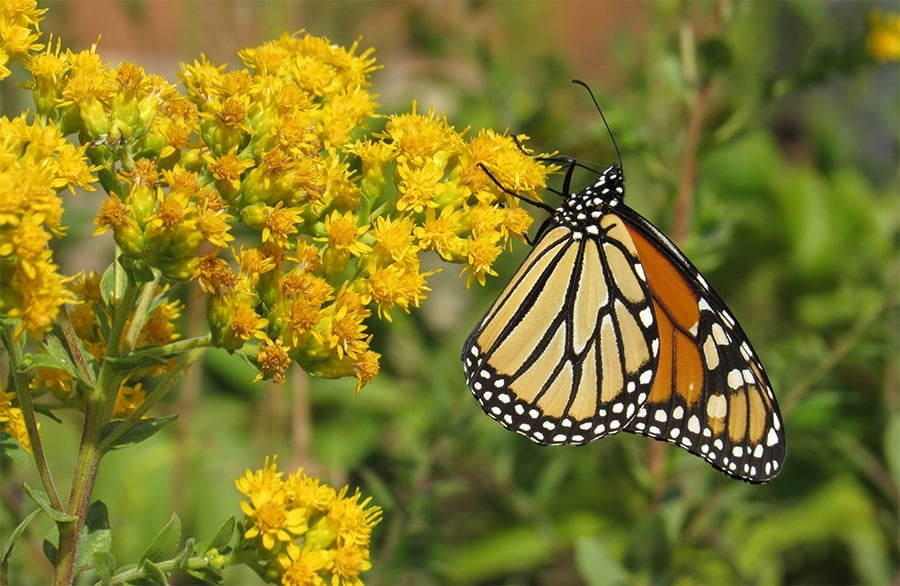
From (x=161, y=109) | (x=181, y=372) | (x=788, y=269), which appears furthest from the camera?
(x=788, y=269)

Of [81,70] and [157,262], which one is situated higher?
[81,70]

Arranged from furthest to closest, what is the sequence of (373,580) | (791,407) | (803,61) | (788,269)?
(788,269) < (803,61) < (791,407) < (373,580)

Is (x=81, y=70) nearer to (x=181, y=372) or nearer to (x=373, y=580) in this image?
(x=181, y=372)

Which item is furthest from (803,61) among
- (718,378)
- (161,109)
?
(161,109)

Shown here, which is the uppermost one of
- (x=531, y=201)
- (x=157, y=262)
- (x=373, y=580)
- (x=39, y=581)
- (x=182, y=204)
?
(x=531, y=201)

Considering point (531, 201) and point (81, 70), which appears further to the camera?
point (531, 201)

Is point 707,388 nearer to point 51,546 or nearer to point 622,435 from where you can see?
point 622,435
